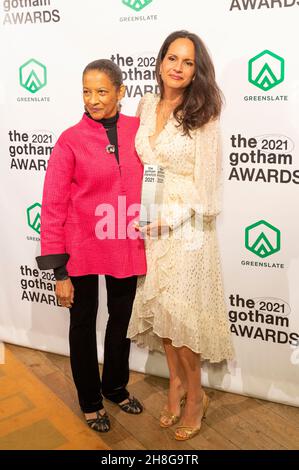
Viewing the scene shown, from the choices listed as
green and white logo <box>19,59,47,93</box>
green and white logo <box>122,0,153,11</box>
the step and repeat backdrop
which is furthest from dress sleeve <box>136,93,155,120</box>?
green and white logo <box>19,59,47,93</box>

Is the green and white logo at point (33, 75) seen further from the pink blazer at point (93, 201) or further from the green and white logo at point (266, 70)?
the green and white logo at point (266, 70)

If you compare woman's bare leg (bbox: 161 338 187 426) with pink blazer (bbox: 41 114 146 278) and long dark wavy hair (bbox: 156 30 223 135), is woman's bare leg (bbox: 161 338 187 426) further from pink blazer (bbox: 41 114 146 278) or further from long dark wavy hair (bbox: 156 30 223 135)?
long dark wavy hair (bbox: 156 30 223 135)

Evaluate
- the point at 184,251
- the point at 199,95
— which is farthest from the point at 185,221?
the point at 199,95

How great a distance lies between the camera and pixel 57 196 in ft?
6.81

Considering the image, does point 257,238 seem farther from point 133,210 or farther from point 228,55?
point 228,55

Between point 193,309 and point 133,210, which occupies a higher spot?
point 133,210

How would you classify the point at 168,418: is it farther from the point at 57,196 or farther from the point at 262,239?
the point at 57,196

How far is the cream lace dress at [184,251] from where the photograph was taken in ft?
6.61

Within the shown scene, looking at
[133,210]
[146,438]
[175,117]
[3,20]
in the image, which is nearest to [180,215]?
[133,210]

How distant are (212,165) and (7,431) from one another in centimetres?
140

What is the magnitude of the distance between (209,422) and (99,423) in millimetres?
474

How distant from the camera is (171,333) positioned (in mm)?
2156

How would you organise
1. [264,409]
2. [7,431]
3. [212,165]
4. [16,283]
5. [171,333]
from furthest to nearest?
[16,283] → [264,409] → [7,431] → [171,333] → [212,165]

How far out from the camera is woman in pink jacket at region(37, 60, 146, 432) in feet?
6.73
